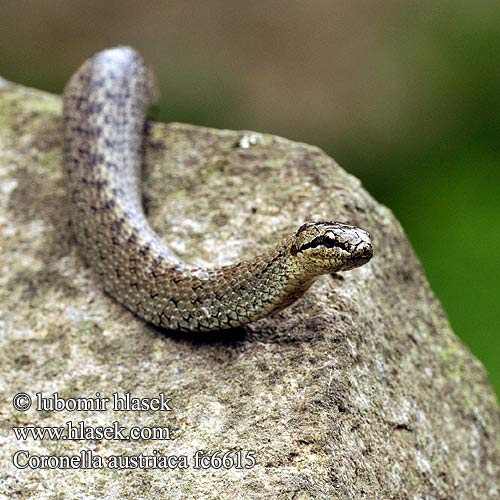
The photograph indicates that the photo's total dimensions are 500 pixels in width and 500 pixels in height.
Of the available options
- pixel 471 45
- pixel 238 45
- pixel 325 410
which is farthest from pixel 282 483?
pixel 238 45

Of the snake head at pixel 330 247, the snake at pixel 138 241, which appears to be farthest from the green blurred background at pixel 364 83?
the snake head at pixel 330 247

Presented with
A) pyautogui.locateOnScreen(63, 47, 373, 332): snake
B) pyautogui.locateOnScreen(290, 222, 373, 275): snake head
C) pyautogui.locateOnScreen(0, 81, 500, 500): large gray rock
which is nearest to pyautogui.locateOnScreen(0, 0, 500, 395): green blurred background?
pyautogui.locateOnScreen(0, 81, 500, 500): large gray rock

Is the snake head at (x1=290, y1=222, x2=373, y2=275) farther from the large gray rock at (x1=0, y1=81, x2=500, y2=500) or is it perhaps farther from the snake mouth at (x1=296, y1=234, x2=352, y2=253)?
the large gray rock at (x1=0, y1=81, x2=500, y2=500)

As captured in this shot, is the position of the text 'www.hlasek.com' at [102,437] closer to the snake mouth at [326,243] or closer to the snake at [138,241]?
the snake at [138,241]

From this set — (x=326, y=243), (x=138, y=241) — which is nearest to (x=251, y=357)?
(x=326, y=243)

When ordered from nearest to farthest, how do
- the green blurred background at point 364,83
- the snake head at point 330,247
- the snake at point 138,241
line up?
the snake head at point 330,247 < the snake at point 138,241 < the green blurred background at point 364,83

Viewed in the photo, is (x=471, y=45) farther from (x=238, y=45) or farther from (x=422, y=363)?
(x=422, y=363)

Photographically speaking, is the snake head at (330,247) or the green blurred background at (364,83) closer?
the snake head at (330,247)
